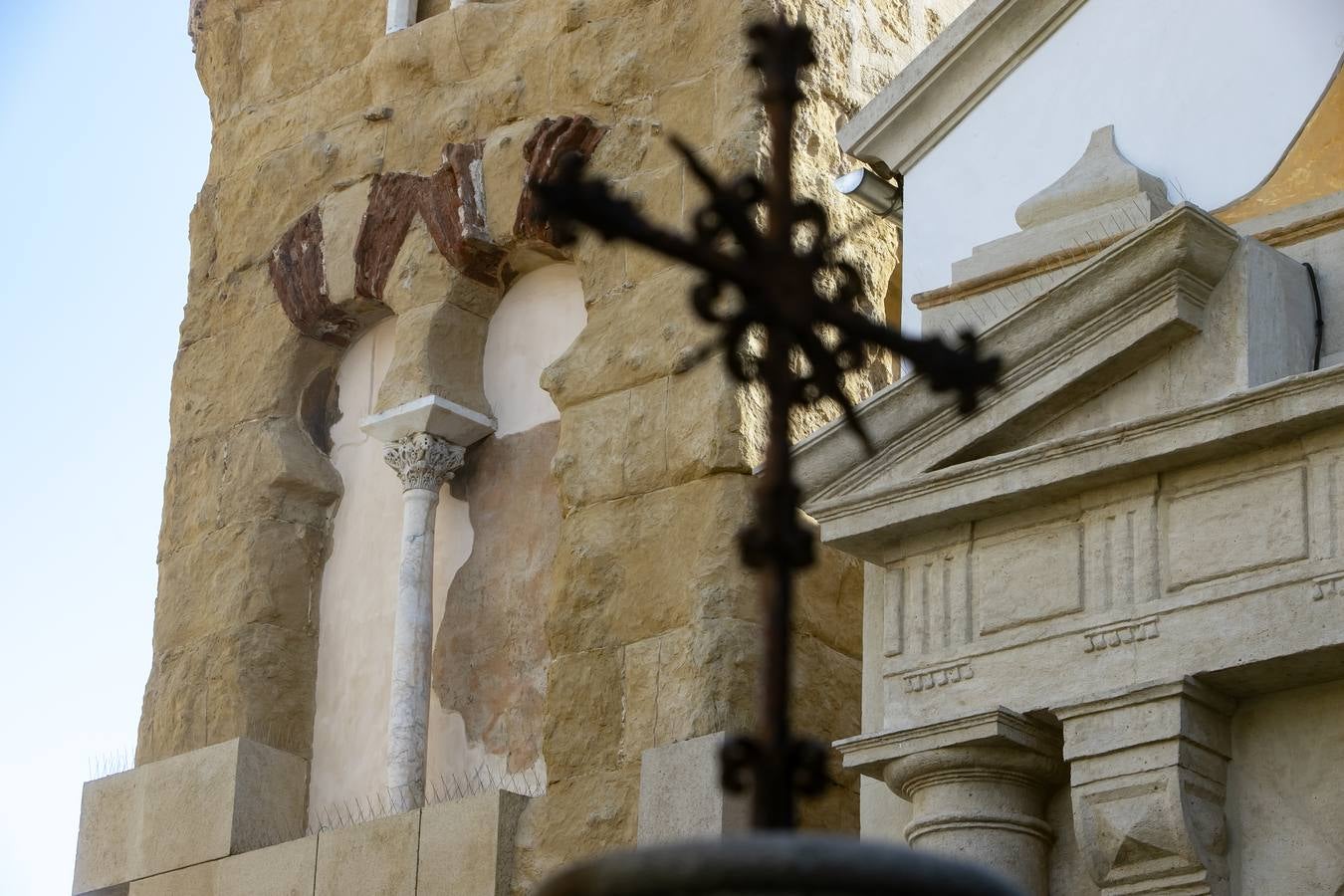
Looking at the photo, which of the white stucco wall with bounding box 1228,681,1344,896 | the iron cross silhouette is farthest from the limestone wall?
the iron cross silhouette

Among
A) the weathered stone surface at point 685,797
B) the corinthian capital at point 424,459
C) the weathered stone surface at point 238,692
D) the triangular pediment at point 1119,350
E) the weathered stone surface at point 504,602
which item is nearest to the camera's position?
Answer: the triangular pediment at point 1119,350

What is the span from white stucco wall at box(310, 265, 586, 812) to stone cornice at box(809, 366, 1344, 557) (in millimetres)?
2544

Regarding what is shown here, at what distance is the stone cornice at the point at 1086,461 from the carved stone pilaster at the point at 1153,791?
696 millimetres

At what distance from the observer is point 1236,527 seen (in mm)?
7449

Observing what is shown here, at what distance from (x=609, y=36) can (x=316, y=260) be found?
5.79 feet

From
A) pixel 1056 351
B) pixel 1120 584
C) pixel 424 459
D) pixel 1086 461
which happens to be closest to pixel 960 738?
pixel 1120 584

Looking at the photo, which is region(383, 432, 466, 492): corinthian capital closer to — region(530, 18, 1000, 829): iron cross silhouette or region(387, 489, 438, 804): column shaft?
region(387, 489, 438, 804): column shaft

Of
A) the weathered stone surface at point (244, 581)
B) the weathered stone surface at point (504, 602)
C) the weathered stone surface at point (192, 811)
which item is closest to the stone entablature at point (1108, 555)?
the weathered stone surface at point (504, 602)

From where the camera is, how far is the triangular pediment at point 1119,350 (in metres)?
7.71

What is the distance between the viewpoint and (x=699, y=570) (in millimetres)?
9156

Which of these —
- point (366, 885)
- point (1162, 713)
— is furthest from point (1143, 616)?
point (366, 885)

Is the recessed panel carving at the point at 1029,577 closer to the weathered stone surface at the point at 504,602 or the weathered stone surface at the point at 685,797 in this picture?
the weathered stone surface at the point at 685,797

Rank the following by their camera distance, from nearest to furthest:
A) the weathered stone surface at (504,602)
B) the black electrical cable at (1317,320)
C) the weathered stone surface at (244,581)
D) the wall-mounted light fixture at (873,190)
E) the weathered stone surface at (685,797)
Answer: the black electrical cable at (1317,320) < the weathered stone surface at (685,797) < the wall-mounted light fixture at (873,190) < the weathered stone surface at (504,602) < the weathered stone surface at (244,581)

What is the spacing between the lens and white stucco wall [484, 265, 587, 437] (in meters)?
10.5
